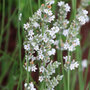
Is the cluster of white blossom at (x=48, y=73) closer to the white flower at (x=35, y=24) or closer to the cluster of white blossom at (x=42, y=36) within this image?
the cluster of white blossom at (x=42, y=36)

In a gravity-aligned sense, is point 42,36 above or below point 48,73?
above

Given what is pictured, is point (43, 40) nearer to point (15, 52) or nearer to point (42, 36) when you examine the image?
point (42, 36)

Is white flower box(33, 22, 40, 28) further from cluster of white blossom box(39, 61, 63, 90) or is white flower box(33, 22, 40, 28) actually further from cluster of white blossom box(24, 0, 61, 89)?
cluster of white blossom box(39, 61, 63, 90)

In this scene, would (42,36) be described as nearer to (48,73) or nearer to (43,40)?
(43,40)

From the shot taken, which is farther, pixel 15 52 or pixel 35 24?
pixel 15 52

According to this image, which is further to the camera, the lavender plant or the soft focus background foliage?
the soft focus background foliage

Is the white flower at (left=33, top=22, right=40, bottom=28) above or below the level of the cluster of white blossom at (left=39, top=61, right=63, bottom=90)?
above

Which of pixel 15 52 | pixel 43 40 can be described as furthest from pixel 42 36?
pixel 15 52

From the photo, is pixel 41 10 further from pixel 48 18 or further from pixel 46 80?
pixel 46 80

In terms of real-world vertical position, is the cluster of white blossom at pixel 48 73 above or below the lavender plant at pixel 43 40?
below

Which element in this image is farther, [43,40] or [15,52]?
[15,52]

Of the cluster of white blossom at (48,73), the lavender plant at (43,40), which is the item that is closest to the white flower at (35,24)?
the lavender plant at (43,40)

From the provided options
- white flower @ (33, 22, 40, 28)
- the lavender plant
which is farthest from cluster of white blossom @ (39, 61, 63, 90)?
white flower @ (33, 22, 40, 28)
